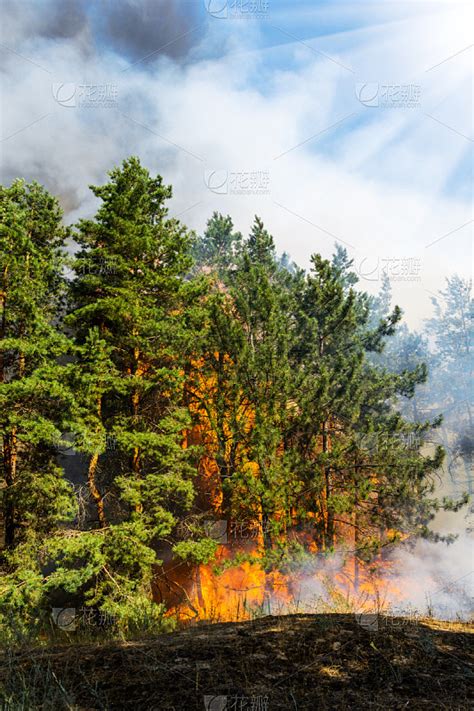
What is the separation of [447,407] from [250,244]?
34.8m

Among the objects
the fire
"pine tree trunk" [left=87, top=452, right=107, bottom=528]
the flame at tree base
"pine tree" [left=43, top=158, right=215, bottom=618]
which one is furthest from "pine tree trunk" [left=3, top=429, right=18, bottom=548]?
the flame at tree base

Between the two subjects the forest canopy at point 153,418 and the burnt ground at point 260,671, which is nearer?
the burnt ground at point 260,671

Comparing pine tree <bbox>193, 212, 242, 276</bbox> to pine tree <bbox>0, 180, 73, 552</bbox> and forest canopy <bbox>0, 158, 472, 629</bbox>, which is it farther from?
pine tree <bbox>0, 180, 73, 552</bbox>

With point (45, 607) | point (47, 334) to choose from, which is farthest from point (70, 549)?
point (47, 334)

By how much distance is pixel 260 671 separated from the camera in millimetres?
3979

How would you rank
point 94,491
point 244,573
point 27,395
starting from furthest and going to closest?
point 244,573
point 94,491
point 27,395

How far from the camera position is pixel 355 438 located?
1855 cm

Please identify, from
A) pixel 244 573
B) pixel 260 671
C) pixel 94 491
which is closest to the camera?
pixel 260 671

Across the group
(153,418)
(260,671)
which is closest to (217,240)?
(153,418)

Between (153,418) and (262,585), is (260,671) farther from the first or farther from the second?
(262,585)

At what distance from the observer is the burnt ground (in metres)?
3.53

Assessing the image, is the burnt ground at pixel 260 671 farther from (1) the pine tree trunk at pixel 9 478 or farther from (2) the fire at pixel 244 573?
(2) the fire at pixel 244 573

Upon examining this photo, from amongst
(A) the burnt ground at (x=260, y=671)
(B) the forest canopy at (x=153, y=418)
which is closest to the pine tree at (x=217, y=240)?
(B) the forest canopy at (x=153, y=418)

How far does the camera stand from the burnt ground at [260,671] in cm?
353
